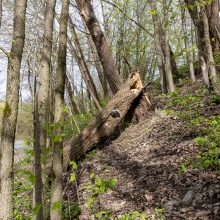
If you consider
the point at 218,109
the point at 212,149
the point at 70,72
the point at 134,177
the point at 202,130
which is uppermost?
the point at 70,72

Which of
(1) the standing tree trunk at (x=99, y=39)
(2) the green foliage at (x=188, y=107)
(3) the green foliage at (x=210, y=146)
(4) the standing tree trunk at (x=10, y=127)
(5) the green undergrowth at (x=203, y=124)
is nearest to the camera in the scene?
(4) the standing tree trunk at (x=10, y=127)

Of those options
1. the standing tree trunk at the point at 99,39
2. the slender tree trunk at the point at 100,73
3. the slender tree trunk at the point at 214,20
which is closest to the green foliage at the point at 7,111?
the standing tree trunk at the point at 99,39

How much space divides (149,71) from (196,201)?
2097 cm

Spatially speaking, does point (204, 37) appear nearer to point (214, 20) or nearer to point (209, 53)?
point (209, 53)

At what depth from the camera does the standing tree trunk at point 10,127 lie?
279 centimetres

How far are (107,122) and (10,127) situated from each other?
11.7 feet

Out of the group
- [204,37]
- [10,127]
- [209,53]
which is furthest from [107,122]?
[10,127]

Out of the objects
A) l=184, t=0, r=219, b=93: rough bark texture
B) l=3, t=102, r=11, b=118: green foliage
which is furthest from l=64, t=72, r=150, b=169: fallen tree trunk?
l=3, t=102, r=11, b=118: green foliage

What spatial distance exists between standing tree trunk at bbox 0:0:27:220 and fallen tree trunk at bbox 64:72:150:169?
2842 mm

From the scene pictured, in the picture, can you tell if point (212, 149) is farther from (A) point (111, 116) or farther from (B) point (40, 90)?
(A) point (111, 116)

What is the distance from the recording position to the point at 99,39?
7367mm

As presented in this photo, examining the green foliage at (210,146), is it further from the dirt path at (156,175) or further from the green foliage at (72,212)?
the green foliage at (72,212)

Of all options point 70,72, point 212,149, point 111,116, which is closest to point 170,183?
point 212,149

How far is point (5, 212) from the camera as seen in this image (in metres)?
2.80
